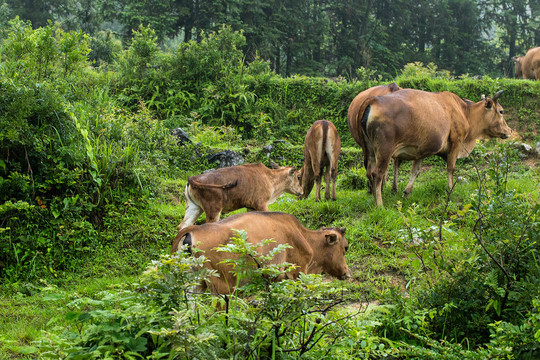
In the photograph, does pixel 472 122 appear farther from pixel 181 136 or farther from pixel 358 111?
pixel 181 136

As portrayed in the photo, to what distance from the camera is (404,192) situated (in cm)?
980

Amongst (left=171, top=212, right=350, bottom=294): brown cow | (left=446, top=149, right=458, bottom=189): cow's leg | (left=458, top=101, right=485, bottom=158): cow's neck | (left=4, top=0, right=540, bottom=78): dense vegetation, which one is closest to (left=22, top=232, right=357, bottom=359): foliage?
(left=171, top=212, right=350, bottom=294): brown cow

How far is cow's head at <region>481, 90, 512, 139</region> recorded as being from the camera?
10625 millimetres

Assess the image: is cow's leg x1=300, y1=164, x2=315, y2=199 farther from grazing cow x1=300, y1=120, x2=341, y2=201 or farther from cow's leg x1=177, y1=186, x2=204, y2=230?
cow's leg x1=177, y1=186, x2=204, y2=230

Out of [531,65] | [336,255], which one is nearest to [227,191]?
[336,255]

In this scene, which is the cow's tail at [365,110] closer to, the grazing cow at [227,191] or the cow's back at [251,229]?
the grazing cow at [227,191]

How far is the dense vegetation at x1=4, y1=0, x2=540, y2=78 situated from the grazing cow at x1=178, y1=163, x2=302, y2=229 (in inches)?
892

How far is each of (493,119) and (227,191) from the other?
592cm

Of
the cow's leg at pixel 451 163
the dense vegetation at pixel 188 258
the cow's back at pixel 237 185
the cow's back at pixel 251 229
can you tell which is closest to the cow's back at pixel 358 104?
the dense vegetation at pixel 188 258

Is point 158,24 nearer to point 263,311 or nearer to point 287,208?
point 287,208

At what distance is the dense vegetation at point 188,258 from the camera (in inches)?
128

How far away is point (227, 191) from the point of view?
7820mm

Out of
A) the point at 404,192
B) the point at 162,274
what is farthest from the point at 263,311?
the point at 404,192

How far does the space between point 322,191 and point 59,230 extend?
18.1 ft
